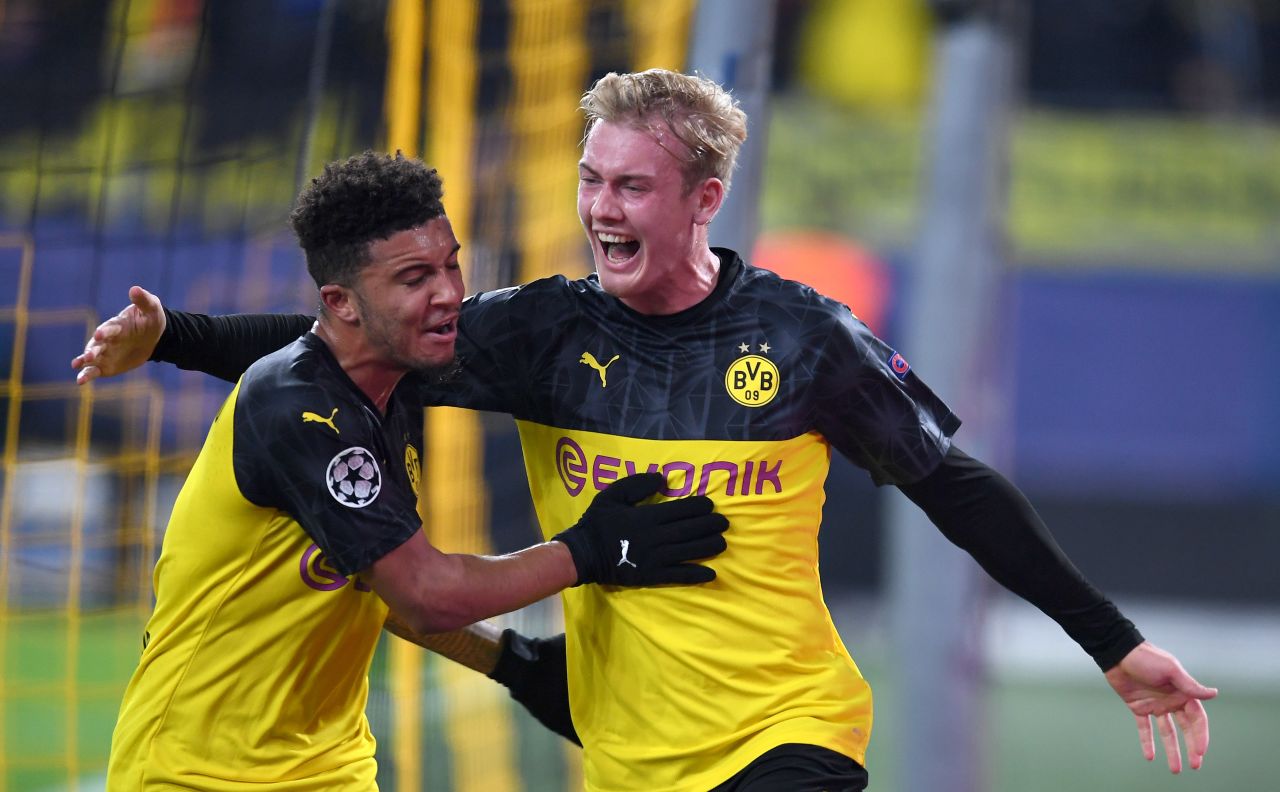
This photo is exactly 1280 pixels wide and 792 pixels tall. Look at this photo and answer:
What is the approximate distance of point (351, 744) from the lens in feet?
10.1

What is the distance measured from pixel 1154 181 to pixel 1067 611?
427 inches

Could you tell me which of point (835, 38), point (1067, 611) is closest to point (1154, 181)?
point (835, 38)

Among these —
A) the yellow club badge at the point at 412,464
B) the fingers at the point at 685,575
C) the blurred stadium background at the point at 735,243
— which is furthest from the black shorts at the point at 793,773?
the blurred stadium background at the point at 735,243

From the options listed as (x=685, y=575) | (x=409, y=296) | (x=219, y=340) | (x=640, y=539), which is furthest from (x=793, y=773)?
(x=219, y=340)

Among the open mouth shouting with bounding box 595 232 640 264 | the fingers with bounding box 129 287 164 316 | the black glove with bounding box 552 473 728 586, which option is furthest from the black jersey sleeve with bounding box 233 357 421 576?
the open mouth shouting with bounding box 595 232 640 264

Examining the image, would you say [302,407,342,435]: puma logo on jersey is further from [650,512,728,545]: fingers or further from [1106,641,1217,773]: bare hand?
[1106,641,1217,773]: bare hand

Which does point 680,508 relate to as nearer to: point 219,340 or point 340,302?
point 340,302

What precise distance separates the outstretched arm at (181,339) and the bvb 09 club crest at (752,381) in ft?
3.23

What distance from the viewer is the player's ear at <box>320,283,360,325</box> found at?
9.56 feet

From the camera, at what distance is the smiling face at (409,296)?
9.50ft

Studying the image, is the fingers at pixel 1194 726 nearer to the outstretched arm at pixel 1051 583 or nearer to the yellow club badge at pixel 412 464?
the outstretched arm at pixel 1051 583

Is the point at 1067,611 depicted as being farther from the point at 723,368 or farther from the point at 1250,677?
the point at 1250,677

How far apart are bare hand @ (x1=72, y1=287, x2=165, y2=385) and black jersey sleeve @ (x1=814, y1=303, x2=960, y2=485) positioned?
4.35 feet

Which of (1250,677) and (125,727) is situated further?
(1250,677)
